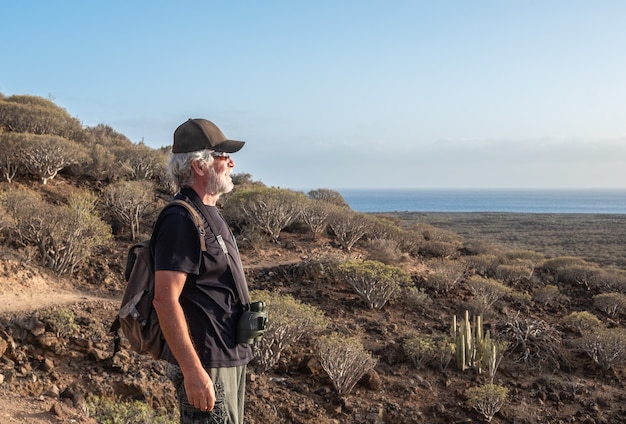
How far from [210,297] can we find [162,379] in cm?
482

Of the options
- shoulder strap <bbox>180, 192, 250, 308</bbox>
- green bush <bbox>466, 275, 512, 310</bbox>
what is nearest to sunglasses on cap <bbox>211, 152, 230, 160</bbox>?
shoulder strap <bbox>180, 192, 250, 308</bbox>

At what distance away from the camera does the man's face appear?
8.09ft

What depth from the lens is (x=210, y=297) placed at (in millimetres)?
2320

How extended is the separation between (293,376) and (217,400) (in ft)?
18.6

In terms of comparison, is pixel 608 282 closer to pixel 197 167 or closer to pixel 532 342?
pixel 532 342

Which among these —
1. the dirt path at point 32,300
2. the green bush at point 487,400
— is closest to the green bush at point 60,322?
the dirt path at point 32,300

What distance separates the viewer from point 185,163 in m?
2.41

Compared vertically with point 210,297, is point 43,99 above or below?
above

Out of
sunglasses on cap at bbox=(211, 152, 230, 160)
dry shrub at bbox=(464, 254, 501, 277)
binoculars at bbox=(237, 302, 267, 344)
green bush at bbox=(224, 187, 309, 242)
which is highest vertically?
sunglasses on cap at bbox=(211, 152, 230, 160)

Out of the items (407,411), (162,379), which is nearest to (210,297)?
(162,379)

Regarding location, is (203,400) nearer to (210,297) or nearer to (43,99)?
(210,297)

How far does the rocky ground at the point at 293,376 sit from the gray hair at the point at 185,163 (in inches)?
145

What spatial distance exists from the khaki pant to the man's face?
34.4 inches

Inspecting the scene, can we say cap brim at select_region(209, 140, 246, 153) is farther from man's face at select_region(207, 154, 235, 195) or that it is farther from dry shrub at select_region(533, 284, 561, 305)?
dry shrub at select_region(533, 284, 561, 305)
